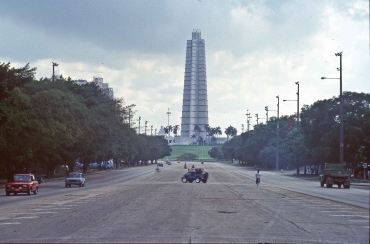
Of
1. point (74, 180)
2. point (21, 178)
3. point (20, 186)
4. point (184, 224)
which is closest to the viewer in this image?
point (184, 224)

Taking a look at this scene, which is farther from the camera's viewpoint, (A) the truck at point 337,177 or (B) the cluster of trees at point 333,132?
(B) the cluster of trees at point 333,132

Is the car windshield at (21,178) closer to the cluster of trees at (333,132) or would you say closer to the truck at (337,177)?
the truck at (337,177)

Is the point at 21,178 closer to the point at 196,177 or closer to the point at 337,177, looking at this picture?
the point at 196,177

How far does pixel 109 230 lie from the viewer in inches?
763

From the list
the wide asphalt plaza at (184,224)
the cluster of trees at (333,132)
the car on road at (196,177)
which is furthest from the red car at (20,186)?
the cluster of trees at (333,132)

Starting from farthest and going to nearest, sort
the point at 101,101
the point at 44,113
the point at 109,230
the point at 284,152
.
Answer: the point at 284,152
the point at 101,101
the point at 44,113
the point at 109,230

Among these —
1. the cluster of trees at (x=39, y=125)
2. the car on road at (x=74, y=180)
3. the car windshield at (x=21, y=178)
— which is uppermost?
the cluster of trees at (x=39, y=125)

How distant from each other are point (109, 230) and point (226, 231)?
12.3ft

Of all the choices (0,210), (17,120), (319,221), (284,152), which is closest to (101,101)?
(284,152)

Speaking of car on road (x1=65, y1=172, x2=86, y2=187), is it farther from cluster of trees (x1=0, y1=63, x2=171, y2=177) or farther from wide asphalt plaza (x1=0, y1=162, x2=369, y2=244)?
wide asphalt plaza (x1=0, y1=162, x2=369, y2=244)

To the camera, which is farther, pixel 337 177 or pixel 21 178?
pixel 337 177

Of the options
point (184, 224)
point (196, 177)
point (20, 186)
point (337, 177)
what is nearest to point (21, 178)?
point (20, 186)

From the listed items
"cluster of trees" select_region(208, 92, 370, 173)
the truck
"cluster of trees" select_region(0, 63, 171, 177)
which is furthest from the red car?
"cluster of trees" select_region(208, 92, 370, 173)

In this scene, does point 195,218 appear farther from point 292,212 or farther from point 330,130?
point 330,130
